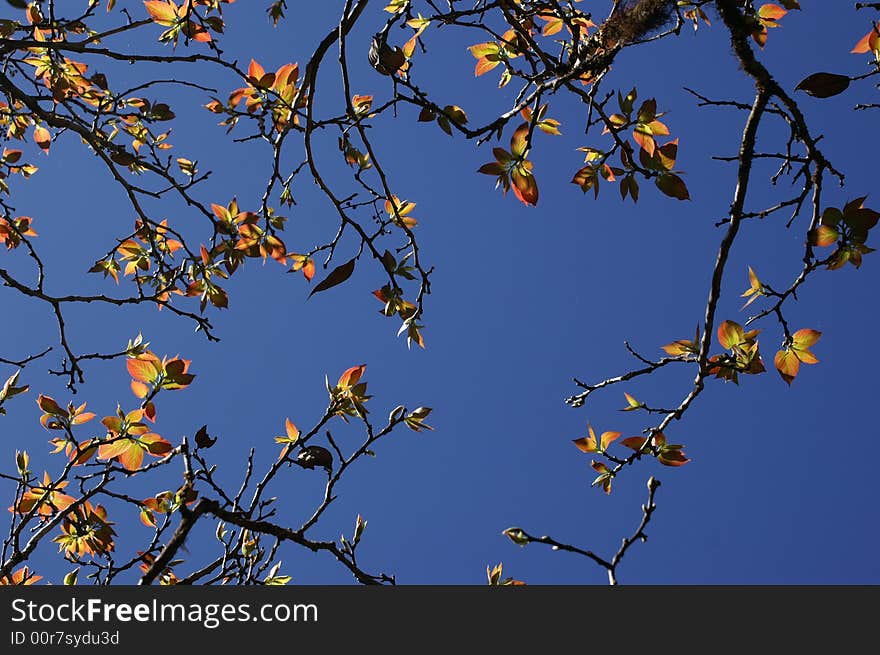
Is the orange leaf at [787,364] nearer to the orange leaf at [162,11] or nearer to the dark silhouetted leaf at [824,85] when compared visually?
the dark silhouetted leaf at [824,85]

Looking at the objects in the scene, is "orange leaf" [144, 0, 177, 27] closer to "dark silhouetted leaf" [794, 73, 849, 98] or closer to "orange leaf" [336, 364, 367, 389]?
"orange leaf" [336, 364, 367, 389]

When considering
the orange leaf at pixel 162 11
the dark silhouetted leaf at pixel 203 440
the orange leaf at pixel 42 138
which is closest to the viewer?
the dark silhouetted leaf at pixel 203 440

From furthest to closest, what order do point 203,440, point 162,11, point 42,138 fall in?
point 42,138 → point 162,11 → point 203,440

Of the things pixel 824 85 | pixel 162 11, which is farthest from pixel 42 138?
pixel 824 85

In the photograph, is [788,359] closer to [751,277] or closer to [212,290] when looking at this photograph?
[751,277]

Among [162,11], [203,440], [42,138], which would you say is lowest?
[203,440]

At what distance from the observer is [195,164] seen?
112 inches

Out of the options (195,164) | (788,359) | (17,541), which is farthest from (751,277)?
(195,164)

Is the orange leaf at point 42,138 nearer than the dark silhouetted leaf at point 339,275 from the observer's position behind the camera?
No

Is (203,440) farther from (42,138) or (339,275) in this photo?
(42,138)

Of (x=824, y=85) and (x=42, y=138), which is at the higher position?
(x=42, y=138)

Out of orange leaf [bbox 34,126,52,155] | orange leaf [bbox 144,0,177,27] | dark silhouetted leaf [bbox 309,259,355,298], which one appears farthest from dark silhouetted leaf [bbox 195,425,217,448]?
orange leaf [bbox 34,126,52,155]

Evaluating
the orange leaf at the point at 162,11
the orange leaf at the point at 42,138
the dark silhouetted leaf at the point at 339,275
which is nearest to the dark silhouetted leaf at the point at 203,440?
the dark silhouetted leaf at the point at 339,275

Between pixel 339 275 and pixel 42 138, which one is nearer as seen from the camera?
pixel 339 275
